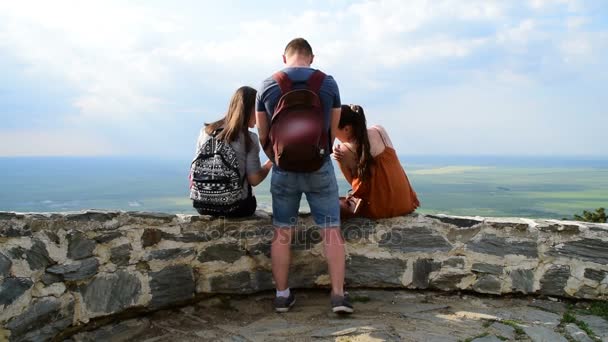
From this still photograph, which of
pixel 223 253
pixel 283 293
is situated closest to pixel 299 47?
pixel 223 253

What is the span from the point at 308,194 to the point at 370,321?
0.98 m

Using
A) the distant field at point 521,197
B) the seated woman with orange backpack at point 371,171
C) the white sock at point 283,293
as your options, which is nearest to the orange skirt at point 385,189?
the seated woman with orange backpack at point 371,171

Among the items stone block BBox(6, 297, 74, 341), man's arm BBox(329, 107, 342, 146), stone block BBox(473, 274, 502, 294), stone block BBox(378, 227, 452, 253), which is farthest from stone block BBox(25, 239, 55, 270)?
stone block BBox(473, 274, 502, 294)

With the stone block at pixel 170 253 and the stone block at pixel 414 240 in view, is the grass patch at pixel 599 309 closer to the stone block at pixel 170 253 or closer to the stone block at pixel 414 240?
the stone block at pixel 414 240

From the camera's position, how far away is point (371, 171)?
4.16 m

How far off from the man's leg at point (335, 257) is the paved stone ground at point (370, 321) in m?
0.23

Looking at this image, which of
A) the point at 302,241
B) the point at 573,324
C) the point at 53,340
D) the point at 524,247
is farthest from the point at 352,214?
the point at 53,340

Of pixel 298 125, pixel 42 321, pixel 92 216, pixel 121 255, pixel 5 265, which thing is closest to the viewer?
pixel 5 265

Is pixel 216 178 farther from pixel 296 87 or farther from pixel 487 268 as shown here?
pixel 487 268

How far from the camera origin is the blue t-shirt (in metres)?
3.43

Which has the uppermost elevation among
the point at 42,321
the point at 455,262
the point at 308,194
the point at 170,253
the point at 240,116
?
the point at 240,116

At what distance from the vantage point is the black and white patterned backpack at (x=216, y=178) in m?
3.81

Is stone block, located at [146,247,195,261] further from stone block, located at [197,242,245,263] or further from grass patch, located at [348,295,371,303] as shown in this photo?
grass patch, located at [348,295,371,303]

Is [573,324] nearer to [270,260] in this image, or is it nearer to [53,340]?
[270,260]
